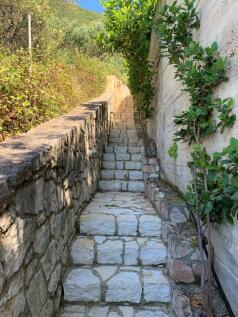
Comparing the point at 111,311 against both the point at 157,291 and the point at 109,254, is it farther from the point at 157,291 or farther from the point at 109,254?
the point at 109,254

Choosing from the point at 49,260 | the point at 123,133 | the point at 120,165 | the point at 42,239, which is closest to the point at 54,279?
the point at 49,260

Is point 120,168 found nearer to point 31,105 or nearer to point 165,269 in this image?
point 31,105

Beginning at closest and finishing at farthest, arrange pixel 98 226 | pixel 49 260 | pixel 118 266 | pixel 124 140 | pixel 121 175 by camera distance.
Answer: pixel 49 260, pixel 118 266, pixel 98 226, pixel 121 175, pixel 124 140

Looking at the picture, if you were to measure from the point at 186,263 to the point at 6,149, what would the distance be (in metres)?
1.67

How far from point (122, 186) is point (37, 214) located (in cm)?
288

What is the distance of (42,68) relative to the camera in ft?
19.0

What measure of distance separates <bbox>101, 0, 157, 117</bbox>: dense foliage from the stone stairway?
2.50m

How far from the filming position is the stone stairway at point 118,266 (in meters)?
2.64

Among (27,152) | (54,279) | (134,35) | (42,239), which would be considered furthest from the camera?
(134,35)

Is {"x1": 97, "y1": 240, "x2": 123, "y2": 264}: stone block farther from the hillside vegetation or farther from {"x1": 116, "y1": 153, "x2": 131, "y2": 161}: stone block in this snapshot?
{"x1": 116, "y1": 153, "x2": 131, "y2": 161}: stone block

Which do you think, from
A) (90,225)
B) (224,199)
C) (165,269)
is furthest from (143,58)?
(224,199)

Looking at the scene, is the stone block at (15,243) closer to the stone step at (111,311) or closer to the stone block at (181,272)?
the stone step at (111,311)

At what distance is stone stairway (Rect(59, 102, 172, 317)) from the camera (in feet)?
8.66

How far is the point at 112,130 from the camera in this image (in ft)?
25.5
